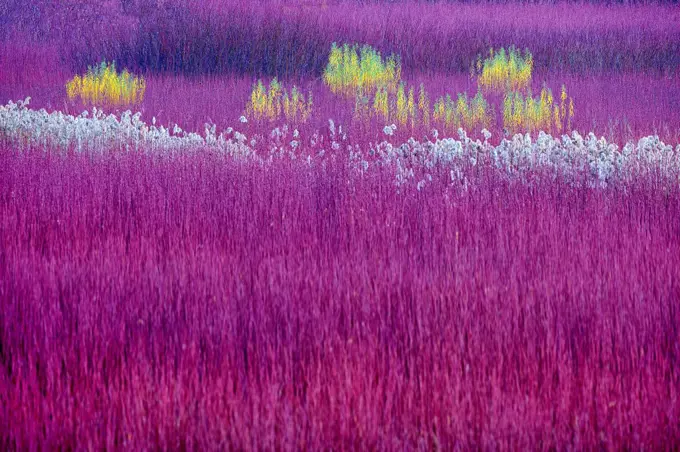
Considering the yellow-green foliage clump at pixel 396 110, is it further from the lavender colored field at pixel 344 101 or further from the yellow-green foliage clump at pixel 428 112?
the lavender colored field at pixel 344 101

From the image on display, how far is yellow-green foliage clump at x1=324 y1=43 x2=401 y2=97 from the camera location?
11.0 m

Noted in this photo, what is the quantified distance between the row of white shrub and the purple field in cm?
3

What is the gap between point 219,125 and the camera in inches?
350

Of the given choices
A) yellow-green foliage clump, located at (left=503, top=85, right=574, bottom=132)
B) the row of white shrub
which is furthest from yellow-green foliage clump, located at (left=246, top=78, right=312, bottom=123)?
yellow-green foliage clump, located at (left=503, top=85, right=574, bottom=132)

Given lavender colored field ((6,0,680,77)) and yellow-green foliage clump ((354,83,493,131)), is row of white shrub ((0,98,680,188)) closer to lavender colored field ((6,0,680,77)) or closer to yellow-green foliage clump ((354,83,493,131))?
yellow-green foliage clump ((354,83,493,131))

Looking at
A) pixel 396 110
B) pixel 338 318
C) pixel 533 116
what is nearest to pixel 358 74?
pixel 396 110

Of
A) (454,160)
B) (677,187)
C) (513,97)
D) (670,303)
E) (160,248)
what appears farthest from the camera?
(513,97)

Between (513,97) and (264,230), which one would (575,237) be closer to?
(264,230)

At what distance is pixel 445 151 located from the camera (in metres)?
6.05

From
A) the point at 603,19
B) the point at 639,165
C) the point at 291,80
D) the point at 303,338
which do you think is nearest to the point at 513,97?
the point at 291,80

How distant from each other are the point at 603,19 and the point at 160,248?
1225 cm

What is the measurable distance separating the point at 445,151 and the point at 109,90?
6059mm

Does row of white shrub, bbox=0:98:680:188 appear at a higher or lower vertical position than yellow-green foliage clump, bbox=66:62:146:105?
higher

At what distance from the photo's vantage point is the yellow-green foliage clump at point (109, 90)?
1048cm
